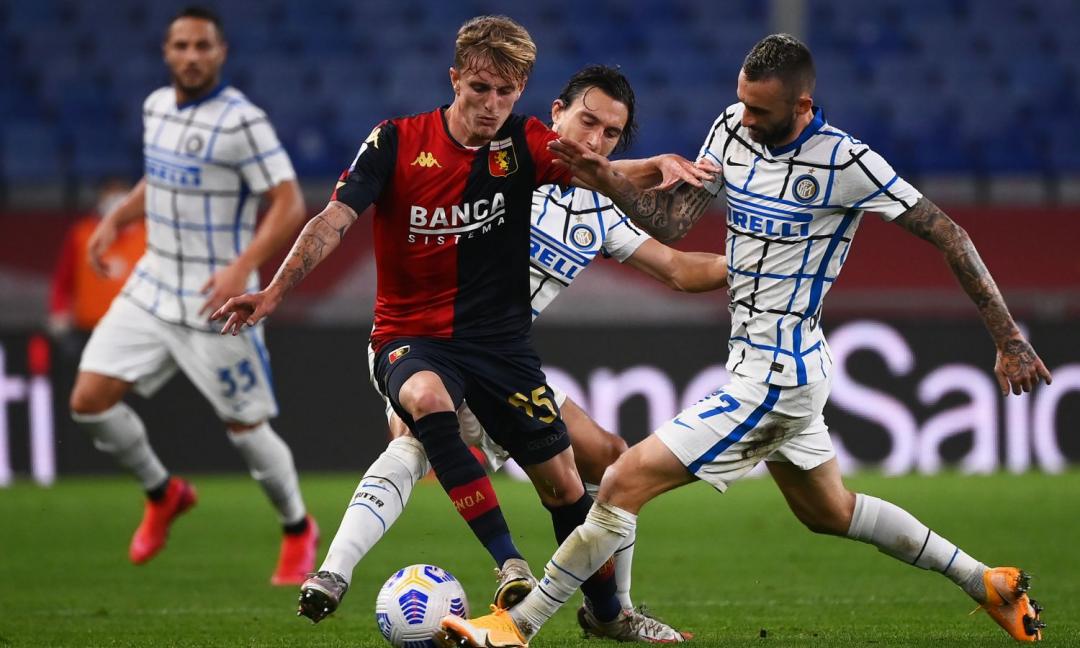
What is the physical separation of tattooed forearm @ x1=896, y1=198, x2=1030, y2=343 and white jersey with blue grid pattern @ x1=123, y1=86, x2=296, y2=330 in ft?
10.9

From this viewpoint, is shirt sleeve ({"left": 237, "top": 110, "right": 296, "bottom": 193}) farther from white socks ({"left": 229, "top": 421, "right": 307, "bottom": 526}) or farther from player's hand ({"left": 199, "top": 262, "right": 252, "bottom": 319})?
white socks ({"left": 229, "top": 421, "right": 307, "bottom": 526})

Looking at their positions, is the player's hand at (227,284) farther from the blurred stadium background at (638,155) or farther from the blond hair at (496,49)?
the blurred stadium background at (638,155)

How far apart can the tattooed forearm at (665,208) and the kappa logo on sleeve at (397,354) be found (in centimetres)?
84

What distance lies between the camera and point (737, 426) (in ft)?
16.2

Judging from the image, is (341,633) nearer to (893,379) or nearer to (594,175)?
(594,175)

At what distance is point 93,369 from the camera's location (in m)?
7.21

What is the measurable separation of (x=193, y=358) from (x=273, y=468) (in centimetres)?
64

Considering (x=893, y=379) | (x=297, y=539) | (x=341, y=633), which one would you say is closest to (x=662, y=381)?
(x=893, y=379)

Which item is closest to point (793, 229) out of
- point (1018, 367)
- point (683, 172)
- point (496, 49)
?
point (683, 172)

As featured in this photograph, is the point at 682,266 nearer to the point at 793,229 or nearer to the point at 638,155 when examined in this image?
the point at 793,229

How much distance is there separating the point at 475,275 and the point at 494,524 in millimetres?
852

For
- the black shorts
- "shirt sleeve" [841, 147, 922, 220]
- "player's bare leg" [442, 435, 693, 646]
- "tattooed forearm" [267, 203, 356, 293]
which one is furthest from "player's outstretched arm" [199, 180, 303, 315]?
"shirt sleeve" [841, 147, 922, 220]

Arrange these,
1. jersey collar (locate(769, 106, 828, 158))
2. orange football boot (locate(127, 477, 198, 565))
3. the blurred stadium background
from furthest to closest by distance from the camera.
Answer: the blurred stadium background
orange football boot (locate(127, 477, 198, 565))
jersey collar (locate(769, 106, 828, 158))

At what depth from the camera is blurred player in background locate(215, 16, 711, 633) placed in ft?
16.1
